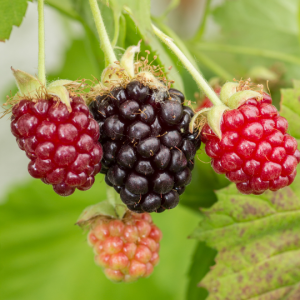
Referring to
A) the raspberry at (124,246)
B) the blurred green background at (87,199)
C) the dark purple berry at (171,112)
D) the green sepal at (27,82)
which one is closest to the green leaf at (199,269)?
the blurred green background at (87,199)

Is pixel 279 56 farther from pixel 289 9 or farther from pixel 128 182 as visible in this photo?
pixel 128 182

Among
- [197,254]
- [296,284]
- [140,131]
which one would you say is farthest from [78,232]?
[140,131]

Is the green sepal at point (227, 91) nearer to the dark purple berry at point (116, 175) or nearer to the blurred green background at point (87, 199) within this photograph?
the dark purple berry at point (116, 175)

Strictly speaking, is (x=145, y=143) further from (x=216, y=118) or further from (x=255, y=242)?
(x=255, y=242)

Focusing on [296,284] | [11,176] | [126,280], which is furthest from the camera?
[11,176]

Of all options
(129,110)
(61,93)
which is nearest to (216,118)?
(129,110)
